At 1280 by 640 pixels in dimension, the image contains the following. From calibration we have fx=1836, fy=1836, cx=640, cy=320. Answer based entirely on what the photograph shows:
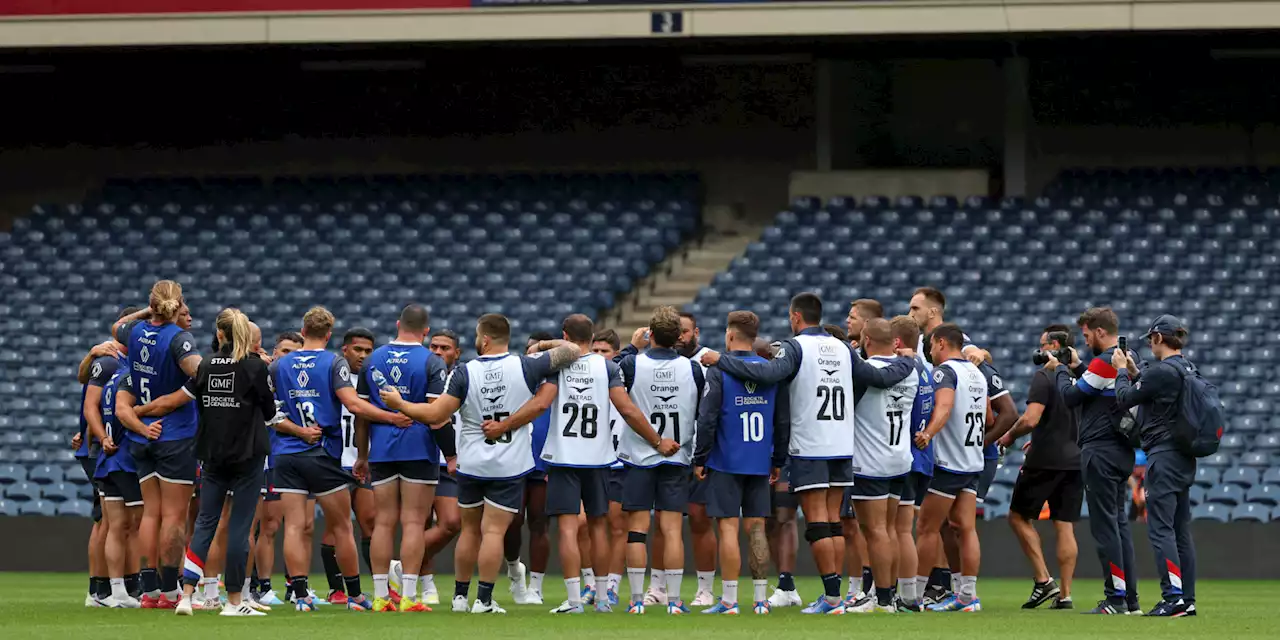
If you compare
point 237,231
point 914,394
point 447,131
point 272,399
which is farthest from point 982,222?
point 272,399

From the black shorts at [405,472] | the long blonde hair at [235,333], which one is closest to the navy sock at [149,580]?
the black shorts at [405,472]

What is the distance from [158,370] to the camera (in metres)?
13.1

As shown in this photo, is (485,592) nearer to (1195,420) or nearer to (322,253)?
(1195,420)

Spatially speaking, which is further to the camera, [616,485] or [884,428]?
[616,485]

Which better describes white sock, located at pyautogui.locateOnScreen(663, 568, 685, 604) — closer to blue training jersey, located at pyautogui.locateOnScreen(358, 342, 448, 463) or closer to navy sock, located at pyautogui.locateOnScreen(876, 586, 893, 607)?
navy sock, located at pyautogui.locateOnScreen(876, 586, 893, 607)

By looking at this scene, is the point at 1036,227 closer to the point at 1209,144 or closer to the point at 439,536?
the point at 1209,144

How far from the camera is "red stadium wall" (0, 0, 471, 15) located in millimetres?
26359

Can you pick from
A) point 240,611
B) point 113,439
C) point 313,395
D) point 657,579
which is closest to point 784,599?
point 657,579

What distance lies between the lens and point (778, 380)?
13094 mm

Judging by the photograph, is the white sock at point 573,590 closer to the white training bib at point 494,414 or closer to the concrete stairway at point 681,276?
the white training bib at point 494,414

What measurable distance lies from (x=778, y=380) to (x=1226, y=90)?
18.3 m

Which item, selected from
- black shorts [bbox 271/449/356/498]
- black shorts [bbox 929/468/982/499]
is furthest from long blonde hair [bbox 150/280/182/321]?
black shorts [bbox 929/468/982/499]

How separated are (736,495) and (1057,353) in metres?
2.91

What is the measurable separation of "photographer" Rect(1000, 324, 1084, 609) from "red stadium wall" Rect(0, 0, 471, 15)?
1409 cm
